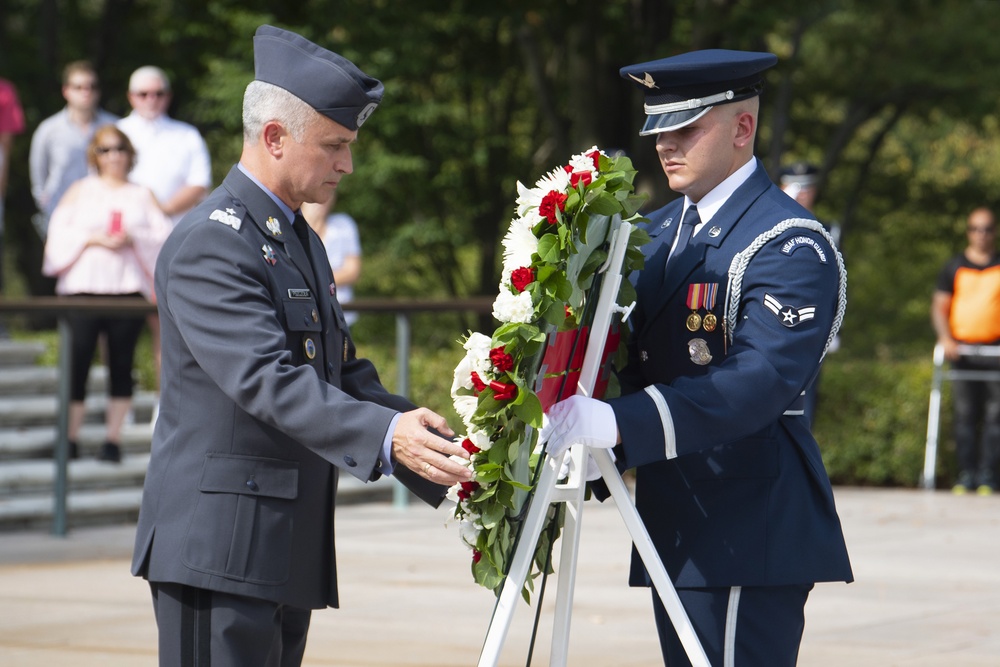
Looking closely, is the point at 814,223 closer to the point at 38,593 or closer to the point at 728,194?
the point at 728,194

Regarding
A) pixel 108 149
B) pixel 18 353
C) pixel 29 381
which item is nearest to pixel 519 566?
pixel 108 149

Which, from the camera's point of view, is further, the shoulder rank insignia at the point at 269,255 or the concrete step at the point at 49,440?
the concrete step at the point at 49,440

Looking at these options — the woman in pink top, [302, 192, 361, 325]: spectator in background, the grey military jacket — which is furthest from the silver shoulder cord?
[302, 192, 361, 325]: spectator in background

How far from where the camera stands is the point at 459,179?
2177 cm

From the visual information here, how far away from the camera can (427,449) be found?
10.6 ft

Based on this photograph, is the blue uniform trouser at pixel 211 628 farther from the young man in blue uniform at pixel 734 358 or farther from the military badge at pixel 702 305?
the military badge at pixel 702 305

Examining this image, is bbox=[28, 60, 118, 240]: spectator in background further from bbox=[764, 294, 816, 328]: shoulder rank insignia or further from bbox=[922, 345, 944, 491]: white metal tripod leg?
bbox=[764, 294, 816, 328]: shoulder rank insignia

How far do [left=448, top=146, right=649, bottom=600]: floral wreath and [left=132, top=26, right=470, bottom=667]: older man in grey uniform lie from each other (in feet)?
0.30

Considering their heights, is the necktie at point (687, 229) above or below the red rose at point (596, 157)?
below

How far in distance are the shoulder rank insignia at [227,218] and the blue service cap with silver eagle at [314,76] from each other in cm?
30

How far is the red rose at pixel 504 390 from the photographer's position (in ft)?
10.1

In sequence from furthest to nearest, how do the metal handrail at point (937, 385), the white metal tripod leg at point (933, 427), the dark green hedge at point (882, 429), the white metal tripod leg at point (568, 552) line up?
the dark green hedge at point (882, 429) < the white metal tripod leg at point (933, 427) < the metal handrail at point (937, 385) < the white metal tripod leg at point (568, 552)

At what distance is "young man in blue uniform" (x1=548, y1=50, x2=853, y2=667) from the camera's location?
11.1 ft

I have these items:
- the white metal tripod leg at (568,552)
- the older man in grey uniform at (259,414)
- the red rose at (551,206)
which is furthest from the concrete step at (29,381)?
the red rose at (551,206)
